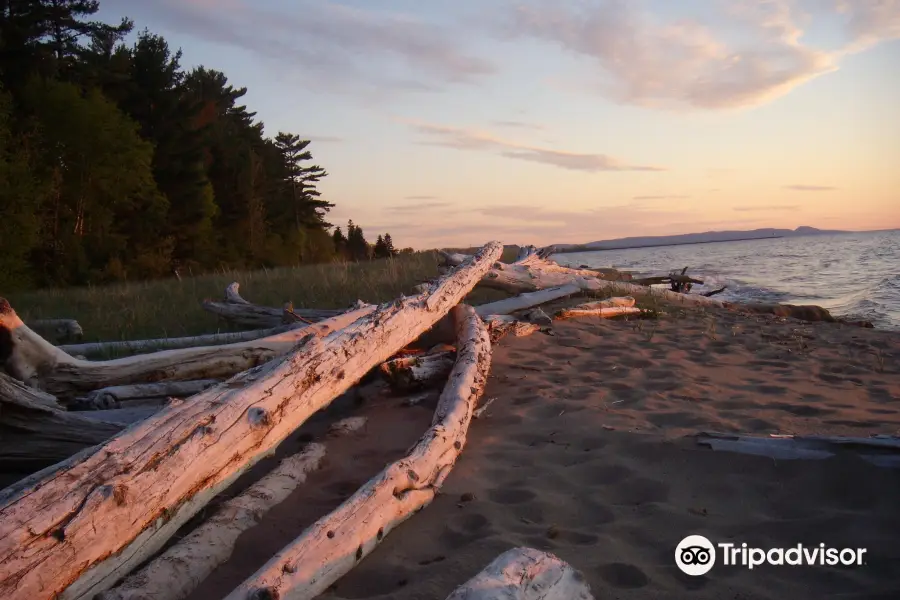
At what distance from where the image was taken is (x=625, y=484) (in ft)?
10.1

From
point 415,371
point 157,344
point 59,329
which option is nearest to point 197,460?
point 415,371

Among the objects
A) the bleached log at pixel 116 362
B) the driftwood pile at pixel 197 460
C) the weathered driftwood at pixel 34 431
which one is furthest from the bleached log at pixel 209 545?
the weathered driftwood at pixel 34 431

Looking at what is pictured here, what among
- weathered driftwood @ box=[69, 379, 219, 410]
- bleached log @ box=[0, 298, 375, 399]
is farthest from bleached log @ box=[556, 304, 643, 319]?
weathered driftwood @ box=[69, 379, 219, 410]

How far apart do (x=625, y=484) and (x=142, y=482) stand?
2.19 metres

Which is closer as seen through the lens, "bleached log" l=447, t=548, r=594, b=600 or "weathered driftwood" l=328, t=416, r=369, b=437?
"bleached log" l=447, t=548, r=594, b=600

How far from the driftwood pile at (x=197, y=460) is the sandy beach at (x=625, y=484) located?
0.14 m

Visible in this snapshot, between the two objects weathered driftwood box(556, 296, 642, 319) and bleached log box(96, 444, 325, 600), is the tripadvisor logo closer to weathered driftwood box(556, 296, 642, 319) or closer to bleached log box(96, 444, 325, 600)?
bleached log box(96, 444, 325, 600)

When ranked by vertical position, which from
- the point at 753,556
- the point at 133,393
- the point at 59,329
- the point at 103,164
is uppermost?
the point at 103,164

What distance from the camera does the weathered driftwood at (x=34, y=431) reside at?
2.86m

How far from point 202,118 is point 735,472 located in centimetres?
3767

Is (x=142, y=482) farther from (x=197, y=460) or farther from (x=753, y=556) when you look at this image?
(x=753, y=556)

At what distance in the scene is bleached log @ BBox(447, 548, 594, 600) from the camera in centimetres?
166

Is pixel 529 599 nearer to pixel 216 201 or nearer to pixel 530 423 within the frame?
pixel 530 423

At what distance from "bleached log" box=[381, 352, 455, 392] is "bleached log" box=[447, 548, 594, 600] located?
2560 mm
